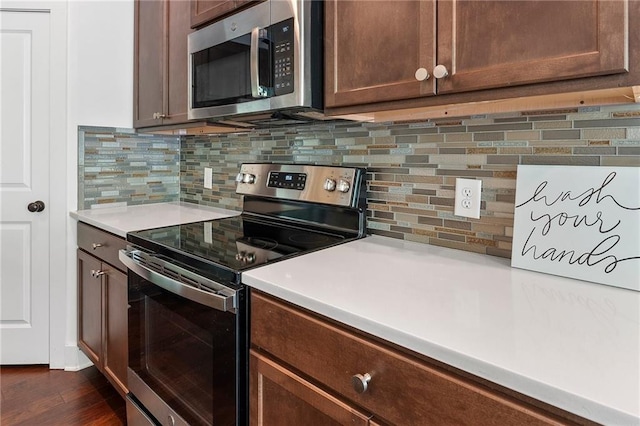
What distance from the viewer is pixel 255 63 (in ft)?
4.42

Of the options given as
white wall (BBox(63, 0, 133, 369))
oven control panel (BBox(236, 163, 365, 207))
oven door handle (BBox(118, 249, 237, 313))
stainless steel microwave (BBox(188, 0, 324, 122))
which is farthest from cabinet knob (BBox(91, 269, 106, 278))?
stainless steel microwave (BBox(188, 0, 324, 122))

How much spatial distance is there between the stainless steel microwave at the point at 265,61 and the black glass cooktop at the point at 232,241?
0.46m

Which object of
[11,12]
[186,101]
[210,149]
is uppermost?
[11,12]

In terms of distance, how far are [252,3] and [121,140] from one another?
1323mm

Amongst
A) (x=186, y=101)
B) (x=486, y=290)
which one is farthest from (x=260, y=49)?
(x=486, y=290)

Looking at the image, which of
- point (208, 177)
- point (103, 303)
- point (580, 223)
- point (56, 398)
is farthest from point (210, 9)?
point (56, 398)

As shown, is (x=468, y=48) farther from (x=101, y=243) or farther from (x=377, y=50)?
(x=101, y=243)

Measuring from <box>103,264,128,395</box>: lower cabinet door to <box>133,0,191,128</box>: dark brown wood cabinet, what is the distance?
2.60 ft

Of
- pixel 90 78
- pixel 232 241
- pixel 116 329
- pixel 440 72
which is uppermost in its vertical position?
pixel 90 78

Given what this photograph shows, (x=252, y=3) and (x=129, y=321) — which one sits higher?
(x=252, y=3)

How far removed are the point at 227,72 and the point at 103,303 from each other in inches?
48.4

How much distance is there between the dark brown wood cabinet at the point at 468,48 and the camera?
→ 775 mm

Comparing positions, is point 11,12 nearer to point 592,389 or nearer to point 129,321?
point 129,321

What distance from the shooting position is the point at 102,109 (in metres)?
2.20
